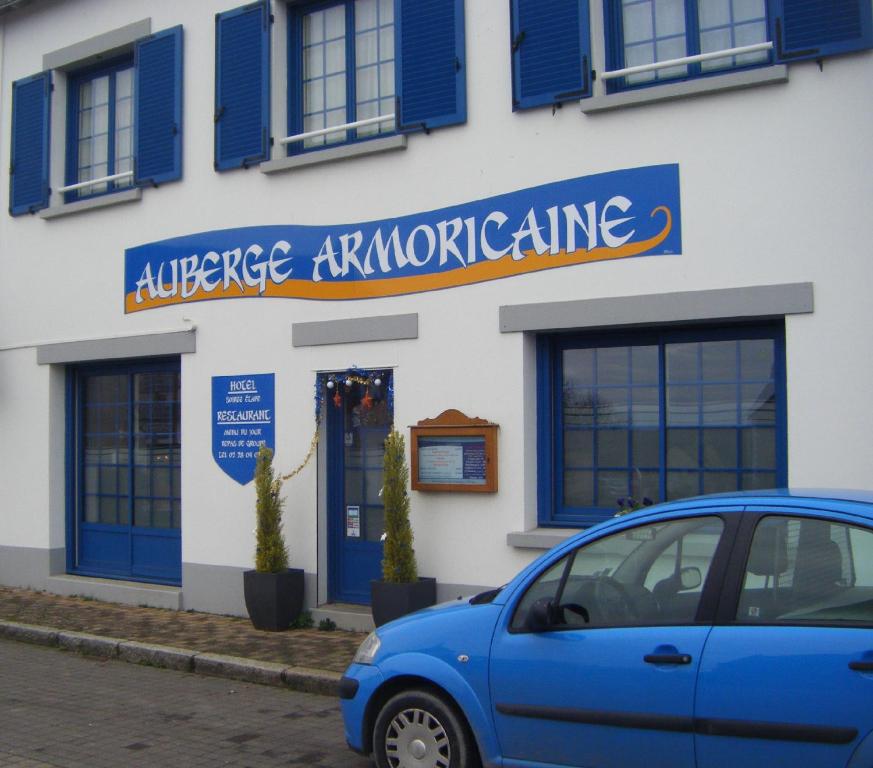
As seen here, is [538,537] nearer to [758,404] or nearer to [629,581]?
[758,404]

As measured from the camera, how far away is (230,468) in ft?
36.2

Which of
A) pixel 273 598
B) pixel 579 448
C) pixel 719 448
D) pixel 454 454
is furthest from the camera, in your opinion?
pixel 273 598

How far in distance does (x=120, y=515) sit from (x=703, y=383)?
724 cm

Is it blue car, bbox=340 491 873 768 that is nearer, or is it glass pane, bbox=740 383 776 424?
blue car, bbox=340 491 873 768

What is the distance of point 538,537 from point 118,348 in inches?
226

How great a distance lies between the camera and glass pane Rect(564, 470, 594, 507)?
923 centimetres

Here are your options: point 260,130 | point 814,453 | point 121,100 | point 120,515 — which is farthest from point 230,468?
point 814,453

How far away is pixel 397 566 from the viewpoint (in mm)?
9352

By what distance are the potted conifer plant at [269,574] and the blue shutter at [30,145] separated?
510 cm

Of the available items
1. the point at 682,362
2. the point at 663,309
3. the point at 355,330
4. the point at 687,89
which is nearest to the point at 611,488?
the point at 682,362

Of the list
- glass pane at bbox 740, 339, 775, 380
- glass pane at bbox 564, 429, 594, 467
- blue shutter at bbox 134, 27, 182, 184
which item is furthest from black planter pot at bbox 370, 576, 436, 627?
blue shutter at bbox 134, 27, 182, 184

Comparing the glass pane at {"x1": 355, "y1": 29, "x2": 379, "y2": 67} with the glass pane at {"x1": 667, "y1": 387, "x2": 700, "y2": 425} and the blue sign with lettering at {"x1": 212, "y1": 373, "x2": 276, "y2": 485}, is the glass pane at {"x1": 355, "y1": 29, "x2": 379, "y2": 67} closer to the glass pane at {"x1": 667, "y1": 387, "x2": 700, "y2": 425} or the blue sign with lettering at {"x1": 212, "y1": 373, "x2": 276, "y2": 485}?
the blue sign with lettering at {"x1": 212, "y1": 373, "x2": 276, "y2": 485}

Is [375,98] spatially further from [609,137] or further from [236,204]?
[609,137]

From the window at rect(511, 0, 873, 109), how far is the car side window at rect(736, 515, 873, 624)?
476 cm
